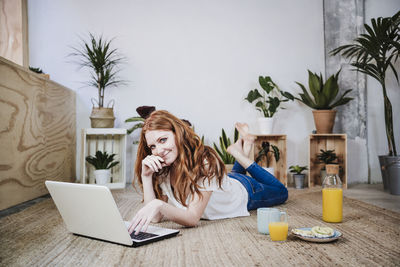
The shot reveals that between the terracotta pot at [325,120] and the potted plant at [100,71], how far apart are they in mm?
2076

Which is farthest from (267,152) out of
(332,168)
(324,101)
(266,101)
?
(324,101)

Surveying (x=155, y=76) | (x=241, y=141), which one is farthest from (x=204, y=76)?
(x=241, y=141)

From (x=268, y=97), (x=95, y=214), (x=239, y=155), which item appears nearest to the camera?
(x=95, y=214)

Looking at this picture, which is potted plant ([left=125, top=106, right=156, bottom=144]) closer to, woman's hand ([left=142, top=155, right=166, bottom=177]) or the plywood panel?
the plywood panel

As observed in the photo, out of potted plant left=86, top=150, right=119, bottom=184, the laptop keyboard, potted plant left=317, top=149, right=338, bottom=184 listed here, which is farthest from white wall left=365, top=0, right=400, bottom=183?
the laptop keyboard

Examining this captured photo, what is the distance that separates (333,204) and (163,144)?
958 millimetres

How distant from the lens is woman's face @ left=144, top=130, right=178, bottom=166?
1.60 metres

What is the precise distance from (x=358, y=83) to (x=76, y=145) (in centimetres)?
316

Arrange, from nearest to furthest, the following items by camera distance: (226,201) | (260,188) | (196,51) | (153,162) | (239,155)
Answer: (153,162) → (226,201) → (260,188) → (239,155) → (196,51)

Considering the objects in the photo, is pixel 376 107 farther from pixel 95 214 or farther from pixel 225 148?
pixel 95 214

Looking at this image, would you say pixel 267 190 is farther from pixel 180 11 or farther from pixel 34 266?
pixel 180 11

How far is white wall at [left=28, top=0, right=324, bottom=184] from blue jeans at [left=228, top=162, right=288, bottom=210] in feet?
5.30

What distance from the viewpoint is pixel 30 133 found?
2664 mm

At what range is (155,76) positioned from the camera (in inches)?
153
